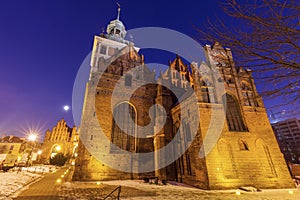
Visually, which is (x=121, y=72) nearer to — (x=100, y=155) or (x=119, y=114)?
(x=119, y=114)

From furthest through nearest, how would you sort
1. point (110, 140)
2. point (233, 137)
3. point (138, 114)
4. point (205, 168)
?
point (138, 114) < point (110, 140) < point (233, 137) < point (205, 168)

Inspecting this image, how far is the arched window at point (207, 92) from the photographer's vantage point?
13.2 metres

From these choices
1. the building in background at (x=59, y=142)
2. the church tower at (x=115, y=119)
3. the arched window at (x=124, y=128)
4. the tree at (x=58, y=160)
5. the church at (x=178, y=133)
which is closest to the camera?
the church at (x=178, y=133)

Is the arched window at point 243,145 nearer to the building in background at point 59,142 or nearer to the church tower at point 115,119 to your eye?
the church tower at point 115,119

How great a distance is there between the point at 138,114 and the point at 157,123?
8.52 feet

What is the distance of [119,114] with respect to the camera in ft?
51.6

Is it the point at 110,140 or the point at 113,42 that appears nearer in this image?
the point at 110,140

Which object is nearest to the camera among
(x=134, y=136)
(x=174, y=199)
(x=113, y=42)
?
(x=174, y=199)

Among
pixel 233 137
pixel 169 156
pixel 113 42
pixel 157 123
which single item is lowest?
pixel 169 156

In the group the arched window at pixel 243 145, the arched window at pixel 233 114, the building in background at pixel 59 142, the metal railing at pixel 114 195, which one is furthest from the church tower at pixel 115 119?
the building in background at pixel 59 142

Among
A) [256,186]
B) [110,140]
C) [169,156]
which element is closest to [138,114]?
[110,140]

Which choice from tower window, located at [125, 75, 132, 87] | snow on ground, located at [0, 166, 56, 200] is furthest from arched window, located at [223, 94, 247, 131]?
snow on ground, located at [0, 166, 56, 200]

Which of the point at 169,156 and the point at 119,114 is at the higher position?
the point at 119,114

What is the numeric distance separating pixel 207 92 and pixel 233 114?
3.19 meters
